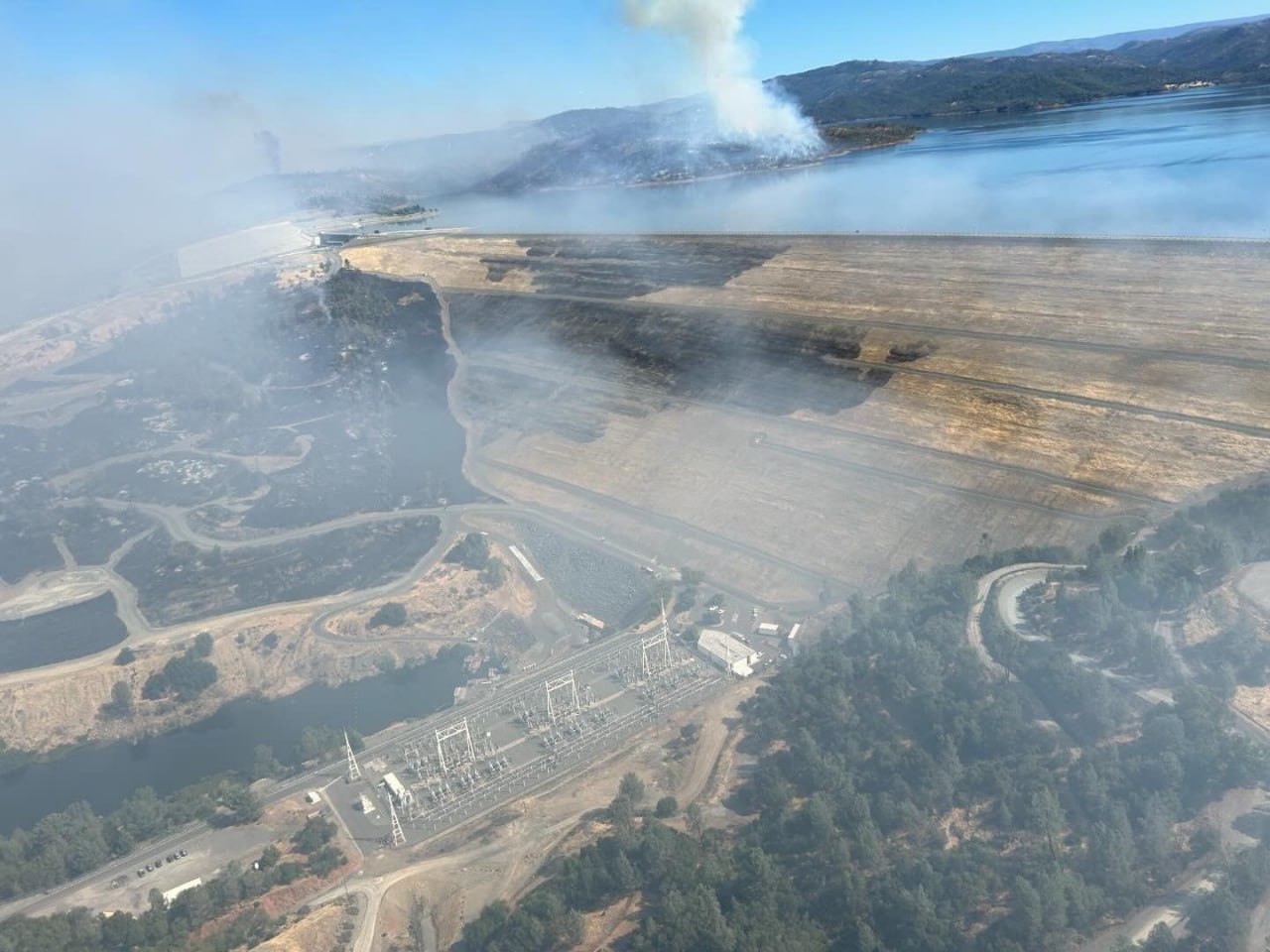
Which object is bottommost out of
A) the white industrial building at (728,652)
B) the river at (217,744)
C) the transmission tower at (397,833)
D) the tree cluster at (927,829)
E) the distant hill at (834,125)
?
the river at (217,744)

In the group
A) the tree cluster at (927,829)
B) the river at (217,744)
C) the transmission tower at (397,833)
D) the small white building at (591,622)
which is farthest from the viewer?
the small white building at (591,622)

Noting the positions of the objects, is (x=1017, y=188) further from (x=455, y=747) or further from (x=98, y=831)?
(x=98, y=831)

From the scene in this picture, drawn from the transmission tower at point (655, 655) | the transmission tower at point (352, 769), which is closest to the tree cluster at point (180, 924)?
the transmission tower at point (352, 769)

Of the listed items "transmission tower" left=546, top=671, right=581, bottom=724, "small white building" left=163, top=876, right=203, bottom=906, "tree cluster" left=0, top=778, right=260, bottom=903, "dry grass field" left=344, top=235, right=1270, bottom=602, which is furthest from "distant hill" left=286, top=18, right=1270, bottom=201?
"small white building" left=163, top=876, right=203, bottom=906

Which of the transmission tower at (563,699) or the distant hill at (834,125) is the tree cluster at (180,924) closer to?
the transmission tower at (563,699)

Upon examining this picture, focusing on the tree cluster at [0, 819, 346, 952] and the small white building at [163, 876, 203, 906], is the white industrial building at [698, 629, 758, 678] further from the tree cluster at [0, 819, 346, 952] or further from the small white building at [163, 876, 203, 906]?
the small white building at [163, 876, 203, 906]

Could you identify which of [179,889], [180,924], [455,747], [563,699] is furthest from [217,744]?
[563,699]

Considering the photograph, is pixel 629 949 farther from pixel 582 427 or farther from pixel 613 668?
pixel 582 427

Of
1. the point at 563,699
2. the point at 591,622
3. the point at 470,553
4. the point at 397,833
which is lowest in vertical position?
the point at 591,622
